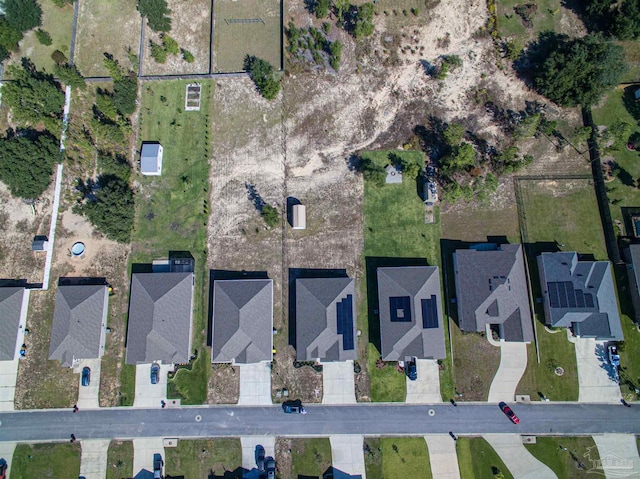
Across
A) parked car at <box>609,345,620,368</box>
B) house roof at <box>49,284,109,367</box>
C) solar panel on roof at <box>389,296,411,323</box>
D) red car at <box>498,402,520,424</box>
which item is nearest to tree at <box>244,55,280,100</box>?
solar panel on roof at <box>389,296,411,323</box>

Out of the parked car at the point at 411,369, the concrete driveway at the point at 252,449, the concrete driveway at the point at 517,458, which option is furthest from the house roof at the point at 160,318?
the concrete driveway at the point at 517,458

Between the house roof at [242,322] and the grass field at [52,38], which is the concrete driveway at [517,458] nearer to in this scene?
the house roof at [242,322]

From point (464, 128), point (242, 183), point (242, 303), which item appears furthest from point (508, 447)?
point (242, 183)

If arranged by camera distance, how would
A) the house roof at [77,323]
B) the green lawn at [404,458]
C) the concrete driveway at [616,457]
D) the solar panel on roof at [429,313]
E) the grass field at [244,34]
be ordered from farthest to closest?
the grass field at [244,34]
the house roof at [77,323]
the solar panel on roof at [429,313]
the green lawn at [404,458]
the concrete driveway at [616,457]

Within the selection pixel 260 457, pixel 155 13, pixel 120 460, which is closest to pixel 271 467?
pixel 260 457

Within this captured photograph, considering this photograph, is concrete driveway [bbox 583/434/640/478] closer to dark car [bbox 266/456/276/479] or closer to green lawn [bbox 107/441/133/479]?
dark car [bbox 266/456/276/479]

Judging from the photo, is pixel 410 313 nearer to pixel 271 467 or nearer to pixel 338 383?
pixel 338 383
